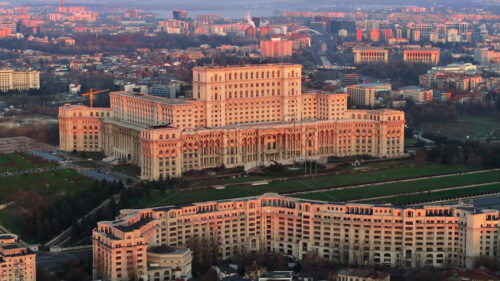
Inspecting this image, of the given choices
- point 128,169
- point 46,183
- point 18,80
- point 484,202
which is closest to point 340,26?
point 18,80

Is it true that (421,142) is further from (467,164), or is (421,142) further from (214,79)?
(214,79)

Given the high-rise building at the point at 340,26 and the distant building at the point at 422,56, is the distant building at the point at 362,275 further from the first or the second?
the high-rise building at the point at 340,26

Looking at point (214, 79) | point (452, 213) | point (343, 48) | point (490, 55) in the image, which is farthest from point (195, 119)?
point (343, 48)

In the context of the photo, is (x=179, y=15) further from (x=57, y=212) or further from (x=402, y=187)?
(x=57, y=212)

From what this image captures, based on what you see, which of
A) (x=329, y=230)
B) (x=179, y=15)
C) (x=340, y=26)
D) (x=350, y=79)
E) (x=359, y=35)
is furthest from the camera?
(x=179, y=15)

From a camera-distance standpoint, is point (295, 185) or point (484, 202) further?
point (295, 185)

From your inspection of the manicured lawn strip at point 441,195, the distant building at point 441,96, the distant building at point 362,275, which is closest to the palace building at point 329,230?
the distant building at point 362,275
